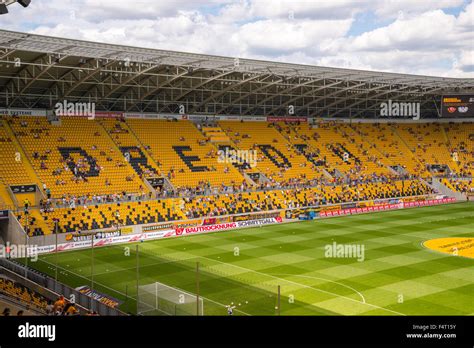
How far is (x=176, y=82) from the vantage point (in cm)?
6006

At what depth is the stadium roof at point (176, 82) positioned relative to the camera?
1764 inches

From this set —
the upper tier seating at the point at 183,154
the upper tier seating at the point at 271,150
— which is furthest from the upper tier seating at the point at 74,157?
the upper tier seating at the point at 271,150

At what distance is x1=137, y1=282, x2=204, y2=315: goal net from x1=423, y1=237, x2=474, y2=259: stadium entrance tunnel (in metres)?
22.5

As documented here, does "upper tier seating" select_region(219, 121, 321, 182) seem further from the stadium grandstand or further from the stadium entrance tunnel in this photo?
the stadium entrance tunnel


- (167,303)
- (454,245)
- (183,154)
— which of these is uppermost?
(183,154)

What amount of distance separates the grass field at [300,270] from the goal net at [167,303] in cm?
123

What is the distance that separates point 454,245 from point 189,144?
33873mm

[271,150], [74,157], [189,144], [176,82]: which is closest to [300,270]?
[74,157]

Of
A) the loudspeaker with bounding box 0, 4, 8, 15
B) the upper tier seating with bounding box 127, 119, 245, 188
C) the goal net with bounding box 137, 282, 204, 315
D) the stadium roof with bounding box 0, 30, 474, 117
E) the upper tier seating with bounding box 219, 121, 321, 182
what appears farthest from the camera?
the upper tier seating with bounding box 219, 121, 321, 182

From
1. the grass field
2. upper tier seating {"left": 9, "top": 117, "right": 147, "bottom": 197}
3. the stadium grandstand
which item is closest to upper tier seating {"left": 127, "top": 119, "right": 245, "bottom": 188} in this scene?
the stadium grandstand

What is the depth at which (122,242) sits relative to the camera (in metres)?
45.7

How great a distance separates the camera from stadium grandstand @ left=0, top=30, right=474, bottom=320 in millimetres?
46406

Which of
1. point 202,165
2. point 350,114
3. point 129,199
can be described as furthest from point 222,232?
point 350,114

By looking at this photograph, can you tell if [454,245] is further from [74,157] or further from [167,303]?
[74,157]
